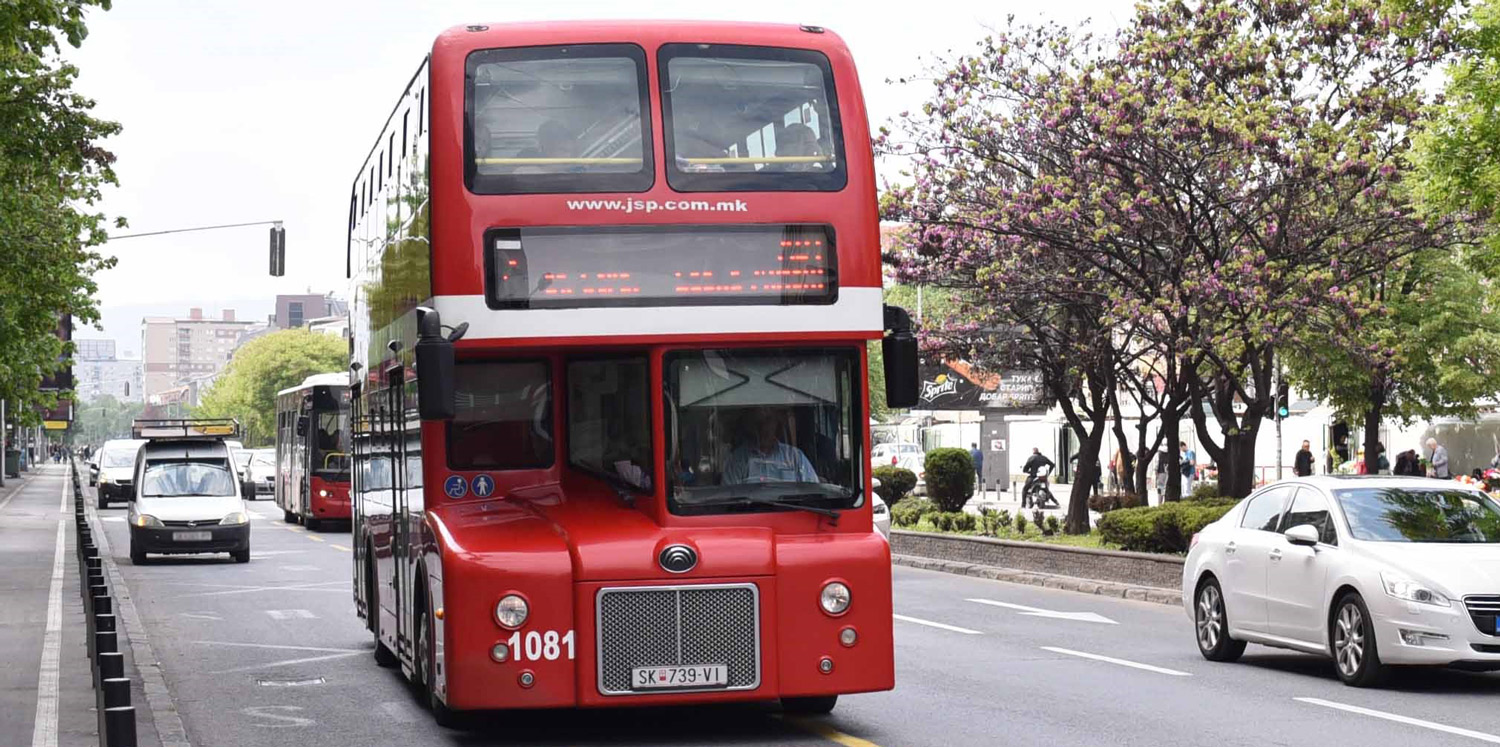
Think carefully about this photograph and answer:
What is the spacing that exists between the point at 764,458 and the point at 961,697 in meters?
3.20

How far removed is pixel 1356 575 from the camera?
1406 cm

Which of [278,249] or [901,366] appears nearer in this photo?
[901,366]

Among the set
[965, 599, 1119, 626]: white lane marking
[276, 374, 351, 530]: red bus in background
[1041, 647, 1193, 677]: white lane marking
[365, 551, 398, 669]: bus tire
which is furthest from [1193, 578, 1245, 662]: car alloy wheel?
[276, 374, 351, 530]: red bus in background

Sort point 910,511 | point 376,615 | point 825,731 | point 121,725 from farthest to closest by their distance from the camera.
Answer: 1. point 910,511
2. point 376,615
3. point 825,731
4. point 121,725

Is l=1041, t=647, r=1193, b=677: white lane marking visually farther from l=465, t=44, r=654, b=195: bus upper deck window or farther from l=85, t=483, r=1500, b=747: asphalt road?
l=465, t=44, r=654, b=195: bus upper deck window

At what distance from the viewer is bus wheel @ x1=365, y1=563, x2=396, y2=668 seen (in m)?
15.9

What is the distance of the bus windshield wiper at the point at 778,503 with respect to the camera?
36.7ft

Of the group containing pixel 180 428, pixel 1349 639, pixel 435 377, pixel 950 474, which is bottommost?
pixel 1349 639

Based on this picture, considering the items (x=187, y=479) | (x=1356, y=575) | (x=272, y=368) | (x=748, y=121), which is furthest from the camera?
(x=272, y=368)

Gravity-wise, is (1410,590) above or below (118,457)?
below

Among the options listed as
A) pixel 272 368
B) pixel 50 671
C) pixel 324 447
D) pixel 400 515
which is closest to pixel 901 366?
pixel 400 515

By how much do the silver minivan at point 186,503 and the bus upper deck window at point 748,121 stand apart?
2146 cm

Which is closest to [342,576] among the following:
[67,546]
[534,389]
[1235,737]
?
[67,546]

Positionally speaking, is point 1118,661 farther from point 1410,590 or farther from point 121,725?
point 121,725
